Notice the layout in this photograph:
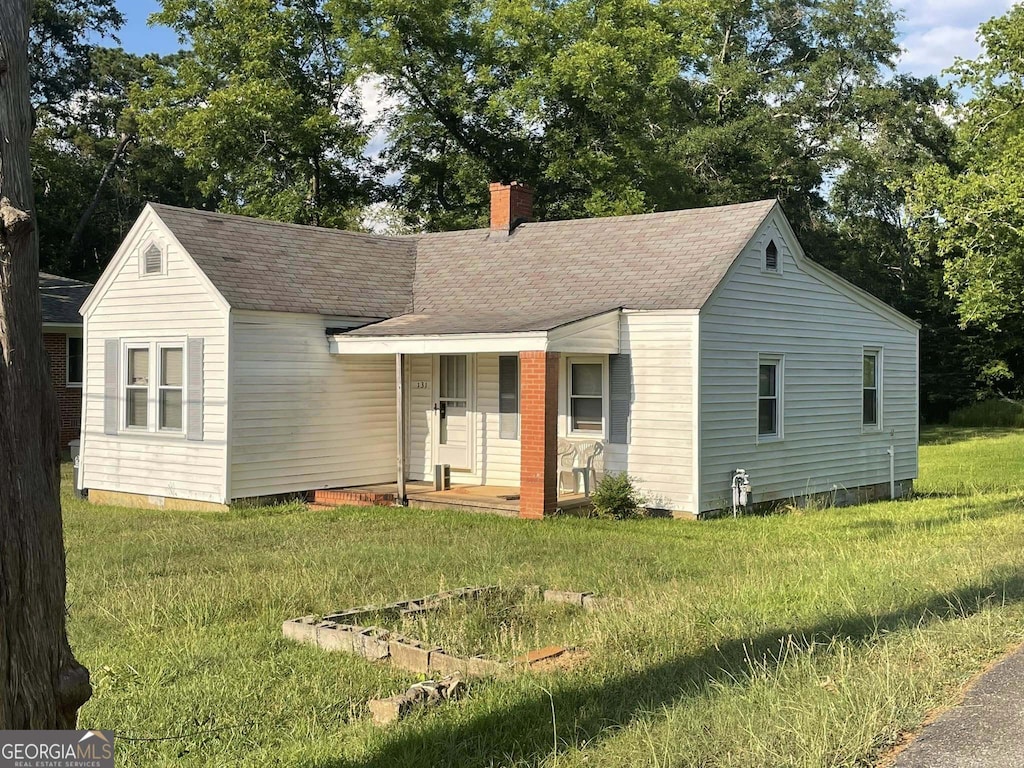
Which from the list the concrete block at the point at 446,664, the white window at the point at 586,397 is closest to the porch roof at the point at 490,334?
the white window at the point at 586,397

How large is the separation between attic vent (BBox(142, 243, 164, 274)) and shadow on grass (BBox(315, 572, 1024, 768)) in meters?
12.9

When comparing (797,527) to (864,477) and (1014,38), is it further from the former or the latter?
(1014,38)

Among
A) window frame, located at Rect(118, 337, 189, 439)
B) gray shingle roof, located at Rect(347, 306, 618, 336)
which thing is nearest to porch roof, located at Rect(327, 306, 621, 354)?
gray shingle roof, located at Rect(347, 306, 618, 336)

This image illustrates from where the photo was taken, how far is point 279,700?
581 cm

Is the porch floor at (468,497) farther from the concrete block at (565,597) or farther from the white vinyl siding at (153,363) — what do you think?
the concrete block at (565,597)

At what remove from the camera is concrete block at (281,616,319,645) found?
23.2 feet

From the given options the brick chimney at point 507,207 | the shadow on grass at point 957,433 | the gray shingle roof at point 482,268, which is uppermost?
the brick chimney at point 507,207

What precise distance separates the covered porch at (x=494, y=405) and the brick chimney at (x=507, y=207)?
10.8 ft

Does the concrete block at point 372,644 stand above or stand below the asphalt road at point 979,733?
below

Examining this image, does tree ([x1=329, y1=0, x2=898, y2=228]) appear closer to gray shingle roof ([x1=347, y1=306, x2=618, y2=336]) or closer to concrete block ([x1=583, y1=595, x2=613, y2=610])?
gray shingle roof ([x1=347, y1=306, x2=618, y2=336])

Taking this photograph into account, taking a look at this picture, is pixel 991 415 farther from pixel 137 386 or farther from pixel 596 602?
pixel 596 602

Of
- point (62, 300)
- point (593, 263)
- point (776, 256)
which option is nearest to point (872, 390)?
point (776, 256)

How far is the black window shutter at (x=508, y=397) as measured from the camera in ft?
55.8

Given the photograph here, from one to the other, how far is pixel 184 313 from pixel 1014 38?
28.4 meters
